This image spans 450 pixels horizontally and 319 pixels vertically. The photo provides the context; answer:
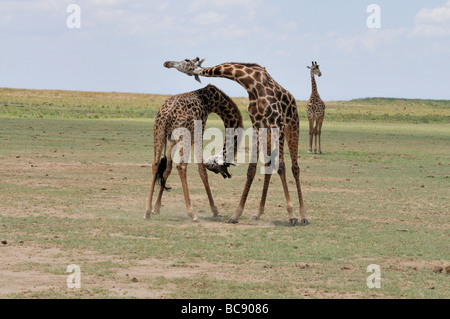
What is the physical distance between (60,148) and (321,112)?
9205 mm

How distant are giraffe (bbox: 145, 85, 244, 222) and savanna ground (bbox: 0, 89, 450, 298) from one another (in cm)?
63

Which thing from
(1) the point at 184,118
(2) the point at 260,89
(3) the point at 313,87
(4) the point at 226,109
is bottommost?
(1) the point at 184,118

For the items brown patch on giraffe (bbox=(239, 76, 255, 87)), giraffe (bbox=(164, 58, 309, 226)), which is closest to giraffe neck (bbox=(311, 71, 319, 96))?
giraffe (bbox=(164, 58, 309, 226))

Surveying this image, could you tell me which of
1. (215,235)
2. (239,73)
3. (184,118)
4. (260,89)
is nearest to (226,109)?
(239,73)

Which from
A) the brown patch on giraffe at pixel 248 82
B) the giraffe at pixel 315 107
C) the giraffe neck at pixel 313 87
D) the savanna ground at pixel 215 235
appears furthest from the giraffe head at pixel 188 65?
the giraffe neck at pixel 313 87

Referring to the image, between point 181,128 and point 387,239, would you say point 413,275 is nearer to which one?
point 387,239

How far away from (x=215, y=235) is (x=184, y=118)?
2.07 m

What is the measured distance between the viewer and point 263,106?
10.7m

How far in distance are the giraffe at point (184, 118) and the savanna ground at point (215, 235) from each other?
24.9 inches

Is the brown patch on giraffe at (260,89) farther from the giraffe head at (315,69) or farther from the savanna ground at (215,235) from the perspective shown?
the giraffe head at (315,69)

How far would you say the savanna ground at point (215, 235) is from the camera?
6.99m

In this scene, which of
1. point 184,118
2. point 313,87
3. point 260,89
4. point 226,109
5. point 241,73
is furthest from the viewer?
point 313,87

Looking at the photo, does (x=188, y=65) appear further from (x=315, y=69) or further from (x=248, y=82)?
(x=315, y=69)
